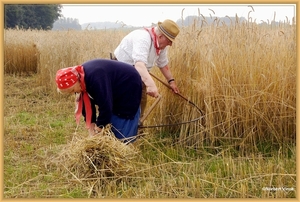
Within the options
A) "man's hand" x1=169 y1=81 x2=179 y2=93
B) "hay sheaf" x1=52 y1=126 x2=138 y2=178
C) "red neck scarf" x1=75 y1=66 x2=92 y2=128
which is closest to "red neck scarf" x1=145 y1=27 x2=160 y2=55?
"man's hand" x1=169 y1=81 x2=179 y2=93

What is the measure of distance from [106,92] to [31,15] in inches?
896

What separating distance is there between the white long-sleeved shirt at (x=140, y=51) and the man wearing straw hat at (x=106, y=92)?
0.50 feet

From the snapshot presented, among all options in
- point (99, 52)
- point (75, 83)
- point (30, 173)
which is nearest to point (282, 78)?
point (75, 83)

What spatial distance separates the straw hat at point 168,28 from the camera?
11.2 ft

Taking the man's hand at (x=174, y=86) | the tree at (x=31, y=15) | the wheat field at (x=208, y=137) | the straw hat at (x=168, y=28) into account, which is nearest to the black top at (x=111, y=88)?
the wheat field at (x=208, y=137)

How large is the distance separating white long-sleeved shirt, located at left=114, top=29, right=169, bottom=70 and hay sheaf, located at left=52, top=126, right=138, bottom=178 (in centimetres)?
77

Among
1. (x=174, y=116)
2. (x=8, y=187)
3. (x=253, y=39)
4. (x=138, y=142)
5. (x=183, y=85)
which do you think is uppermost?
(x=253, y=39)

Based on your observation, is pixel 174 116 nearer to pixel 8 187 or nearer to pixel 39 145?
pixel 39 145

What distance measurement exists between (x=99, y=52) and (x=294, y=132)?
375cm

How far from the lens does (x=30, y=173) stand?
325 cm

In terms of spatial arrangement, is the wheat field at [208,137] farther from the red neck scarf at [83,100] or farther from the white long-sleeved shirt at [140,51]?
the white long-sleeved shirt at [140,51]

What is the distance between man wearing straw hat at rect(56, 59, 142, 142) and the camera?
9.89ft

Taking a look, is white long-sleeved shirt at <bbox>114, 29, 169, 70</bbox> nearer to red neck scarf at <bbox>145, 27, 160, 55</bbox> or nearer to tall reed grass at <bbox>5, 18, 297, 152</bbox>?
red neck scarf at <bbox>145, 27, 160, 55</bbox>

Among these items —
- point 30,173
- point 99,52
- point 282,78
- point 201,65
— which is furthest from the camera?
point 99,52
